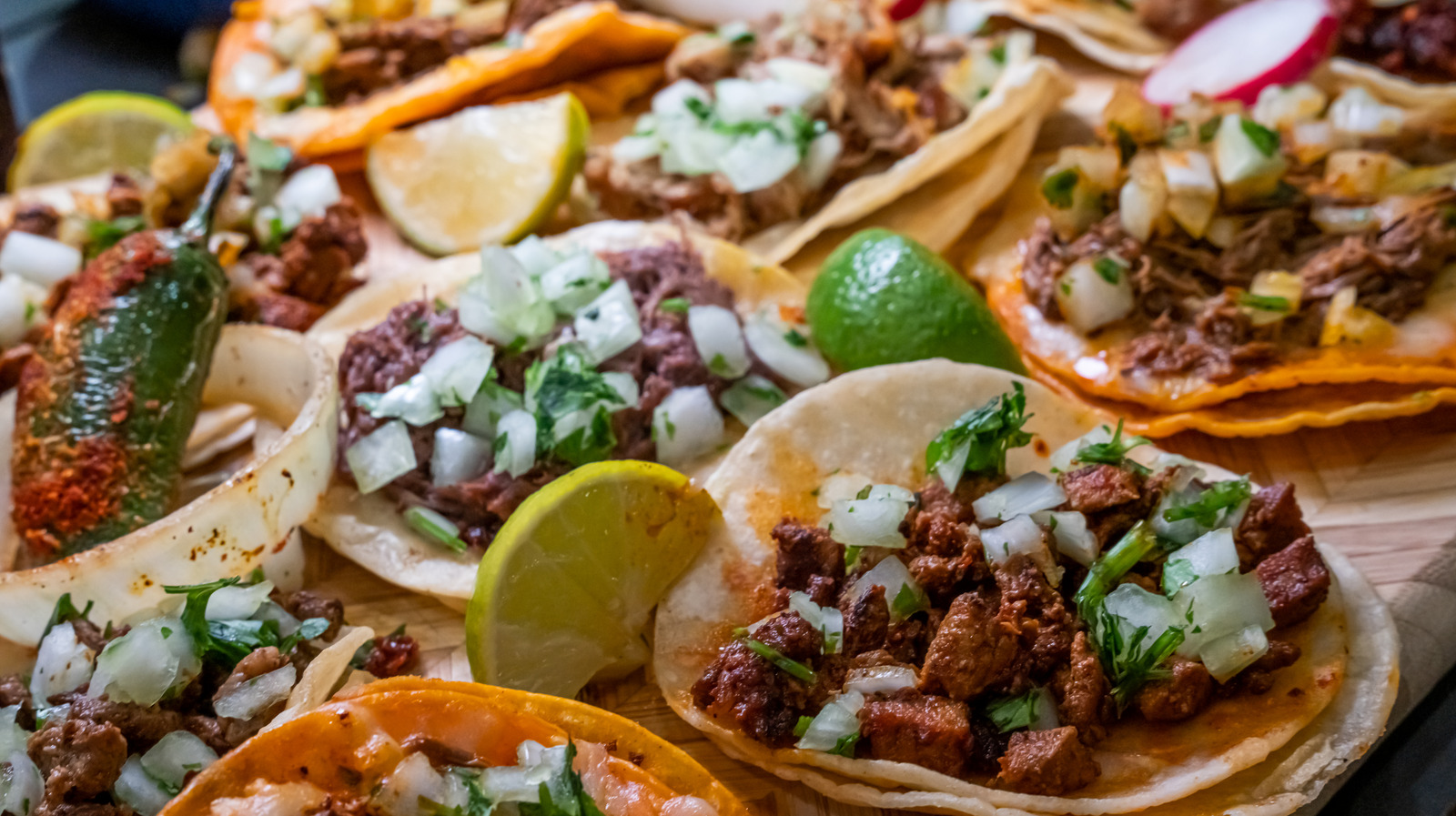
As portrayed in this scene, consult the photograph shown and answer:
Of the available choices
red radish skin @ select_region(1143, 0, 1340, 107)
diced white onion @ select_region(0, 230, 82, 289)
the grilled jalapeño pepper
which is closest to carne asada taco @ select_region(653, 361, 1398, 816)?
the grilled jalapeño pepper

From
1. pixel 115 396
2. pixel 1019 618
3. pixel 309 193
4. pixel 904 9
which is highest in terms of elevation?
pixel 904 9

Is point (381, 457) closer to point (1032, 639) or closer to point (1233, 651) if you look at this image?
point (1032, 639)

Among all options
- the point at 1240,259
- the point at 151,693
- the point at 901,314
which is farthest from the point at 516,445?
the point at 1240,259

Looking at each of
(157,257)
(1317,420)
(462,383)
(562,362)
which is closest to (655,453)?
(562,362)

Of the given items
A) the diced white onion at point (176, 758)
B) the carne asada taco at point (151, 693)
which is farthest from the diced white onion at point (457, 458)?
the diced white onion at point (176, 758)

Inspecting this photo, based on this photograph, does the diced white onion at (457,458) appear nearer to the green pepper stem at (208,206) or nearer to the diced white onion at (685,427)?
the diced white onion at (685,427)
